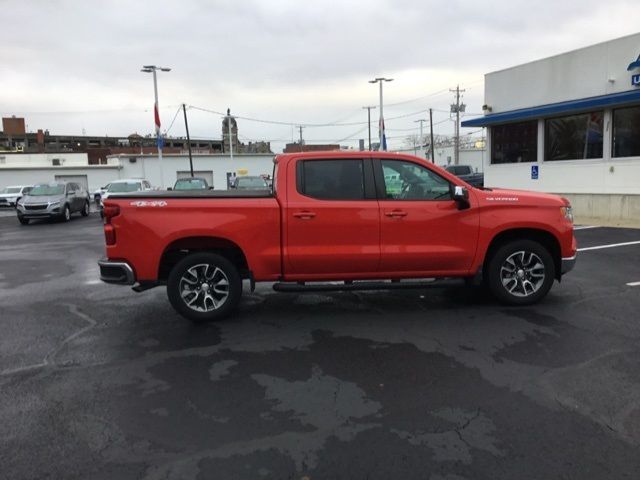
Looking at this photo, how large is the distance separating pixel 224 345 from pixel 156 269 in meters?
1.33

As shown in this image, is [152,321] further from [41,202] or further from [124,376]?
[41,202]

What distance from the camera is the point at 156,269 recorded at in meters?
6.12

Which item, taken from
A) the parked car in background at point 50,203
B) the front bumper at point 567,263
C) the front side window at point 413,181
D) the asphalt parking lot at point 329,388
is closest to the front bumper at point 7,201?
the parked car in background at point 50,203

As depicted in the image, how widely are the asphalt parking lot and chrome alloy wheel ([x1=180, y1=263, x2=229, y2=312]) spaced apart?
271 mm

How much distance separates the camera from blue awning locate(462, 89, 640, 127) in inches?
586

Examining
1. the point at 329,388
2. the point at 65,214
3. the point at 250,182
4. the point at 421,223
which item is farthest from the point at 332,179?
the point at 250,182

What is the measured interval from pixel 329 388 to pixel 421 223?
2613 mm

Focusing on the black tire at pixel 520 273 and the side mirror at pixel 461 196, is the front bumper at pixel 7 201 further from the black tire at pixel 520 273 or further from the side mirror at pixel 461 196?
the black tire at pixel 520 273

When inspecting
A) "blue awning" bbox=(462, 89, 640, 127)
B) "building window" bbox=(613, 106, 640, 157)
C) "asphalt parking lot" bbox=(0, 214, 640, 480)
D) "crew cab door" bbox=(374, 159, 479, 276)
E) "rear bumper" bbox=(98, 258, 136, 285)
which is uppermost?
"blue awning" bbox=(462, 89, 640, 127)

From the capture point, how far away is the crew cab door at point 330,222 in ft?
20.1

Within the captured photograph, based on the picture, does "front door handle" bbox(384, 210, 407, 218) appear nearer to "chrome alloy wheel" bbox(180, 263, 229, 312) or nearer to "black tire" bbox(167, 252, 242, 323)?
"black tire" bbox(167, 252, 242, 323)

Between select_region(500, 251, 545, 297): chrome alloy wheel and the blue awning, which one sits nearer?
select_region(500, 251, 545, 297): chrome alloy wheel

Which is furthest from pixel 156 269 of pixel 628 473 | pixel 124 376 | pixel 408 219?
pixel 628 473

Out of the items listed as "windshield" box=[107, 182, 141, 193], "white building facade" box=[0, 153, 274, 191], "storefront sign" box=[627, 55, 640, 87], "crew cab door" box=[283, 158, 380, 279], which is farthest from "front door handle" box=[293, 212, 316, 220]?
"white building facade" box=[0, 153, 274, 191]
